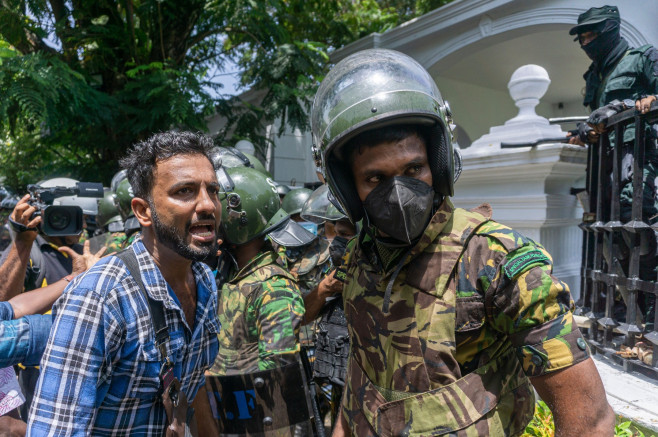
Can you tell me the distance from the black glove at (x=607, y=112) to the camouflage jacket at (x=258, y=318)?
2470 millimetres

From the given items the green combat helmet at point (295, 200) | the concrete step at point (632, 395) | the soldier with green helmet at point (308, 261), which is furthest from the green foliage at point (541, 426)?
the green combat helmet at point (295, 200)

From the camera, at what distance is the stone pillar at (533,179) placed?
161 inches

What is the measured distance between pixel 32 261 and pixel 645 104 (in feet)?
14.6

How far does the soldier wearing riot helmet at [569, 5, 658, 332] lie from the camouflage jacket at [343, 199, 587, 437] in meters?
2.23

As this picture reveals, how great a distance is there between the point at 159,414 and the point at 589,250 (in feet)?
11.3

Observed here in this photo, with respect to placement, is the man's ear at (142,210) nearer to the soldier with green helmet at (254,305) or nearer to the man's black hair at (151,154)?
the man's black hair at (151,154)

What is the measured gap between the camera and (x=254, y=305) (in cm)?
260

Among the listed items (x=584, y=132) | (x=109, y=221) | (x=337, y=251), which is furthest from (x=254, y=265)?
(x=109, y=221)

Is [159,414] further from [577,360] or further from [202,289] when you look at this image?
[577,360]

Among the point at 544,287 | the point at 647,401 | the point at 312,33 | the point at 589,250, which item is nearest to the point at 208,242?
the point at 544,287

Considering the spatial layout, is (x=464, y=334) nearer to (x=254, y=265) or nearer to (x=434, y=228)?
(x=434, y=228)

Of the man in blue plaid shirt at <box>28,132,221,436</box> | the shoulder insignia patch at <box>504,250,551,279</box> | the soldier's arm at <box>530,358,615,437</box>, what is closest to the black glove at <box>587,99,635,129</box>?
the shoulder insignia patch at <box>504,250,551,279</box>

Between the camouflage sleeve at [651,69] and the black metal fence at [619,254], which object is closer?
the black metal fence at [619,254]

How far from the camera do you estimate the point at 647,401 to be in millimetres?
2711
